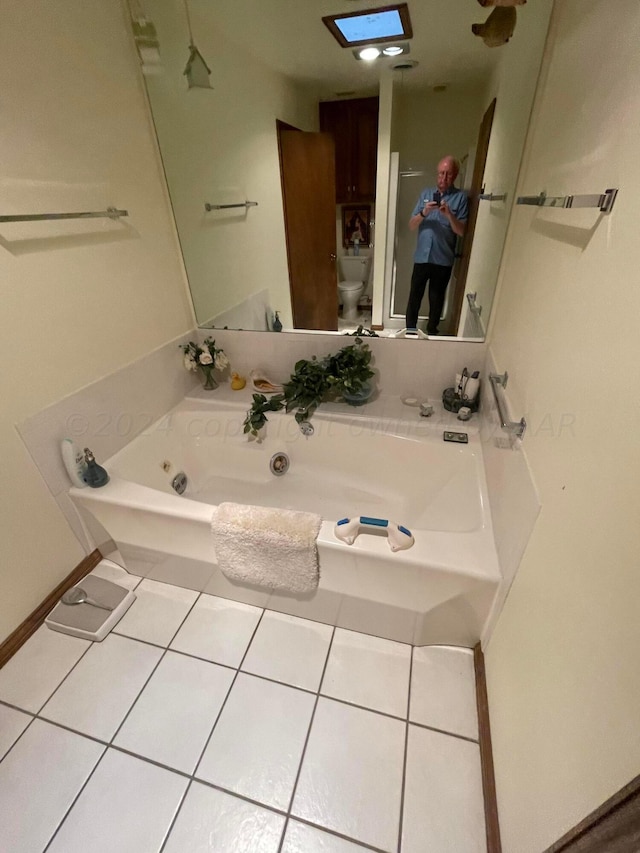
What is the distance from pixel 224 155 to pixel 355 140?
0.68 m

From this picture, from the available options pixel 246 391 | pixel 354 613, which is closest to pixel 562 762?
pixel 354 613

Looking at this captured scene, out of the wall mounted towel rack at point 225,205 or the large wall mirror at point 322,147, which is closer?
the large wall mirror at point 322,147

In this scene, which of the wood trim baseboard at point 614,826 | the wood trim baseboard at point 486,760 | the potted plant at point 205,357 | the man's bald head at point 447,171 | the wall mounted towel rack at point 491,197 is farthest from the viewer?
the potted plant at point 205,357

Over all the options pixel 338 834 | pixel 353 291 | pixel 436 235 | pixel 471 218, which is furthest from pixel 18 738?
pixel 471 218

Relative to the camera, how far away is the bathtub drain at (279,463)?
6.06 feet

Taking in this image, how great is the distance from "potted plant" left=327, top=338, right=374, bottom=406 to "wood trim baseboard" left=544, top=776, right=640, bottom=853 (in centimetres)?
147

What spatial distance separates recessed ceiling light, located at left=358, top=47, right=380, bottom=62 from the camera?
1442 mm

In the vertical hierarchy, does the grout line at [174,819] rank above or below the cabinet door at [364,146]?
below

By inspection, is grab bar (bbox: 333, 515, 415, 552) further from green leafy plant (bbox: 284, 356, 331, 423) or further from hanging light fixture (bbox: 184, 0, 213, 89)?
hanging light fixture (bbox: 184, 0, 213, 89)

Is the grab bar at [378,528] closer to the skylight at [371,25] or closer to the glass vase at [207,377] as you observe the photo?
the glass vase at [207,377]

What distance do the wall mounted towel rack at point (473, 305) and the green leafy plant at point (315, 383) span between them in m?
0.53

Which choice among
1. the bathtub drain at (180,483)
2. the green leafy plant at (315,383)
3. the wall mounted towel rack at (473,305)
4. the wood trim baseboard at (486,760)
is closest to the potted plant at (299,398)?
the green leafy plant at (315,383)

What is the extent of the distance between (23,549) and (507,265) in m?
2.13

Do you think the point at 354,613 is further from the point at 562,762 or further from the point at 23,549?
the point at 23,549
